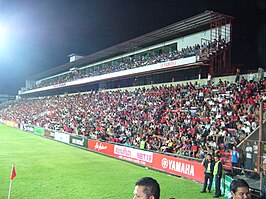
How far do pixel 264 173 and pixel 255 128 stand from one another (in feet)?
19.2

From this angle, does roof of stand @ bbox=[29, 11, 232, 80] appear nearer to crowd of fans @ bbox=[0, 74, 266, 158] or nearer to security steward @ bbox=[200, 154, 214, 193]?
crowd of fans @ bbox=[0, 74, 266, 158]

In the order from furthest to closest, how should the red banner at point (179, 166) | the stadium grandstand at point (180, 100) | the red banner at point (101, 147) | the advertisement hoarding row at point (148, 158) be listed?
1. the red banner at point (101, 147)
2. the stadium grandstand at point (180, 100)
3. the advertisement hoarding row at point (148, 158)
4. the red banner at point (179, 166)

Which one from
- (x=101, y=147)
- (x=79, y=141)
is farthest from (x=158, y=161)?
(x=79, y=141)

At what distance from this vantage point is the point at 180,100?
22219 millimetres

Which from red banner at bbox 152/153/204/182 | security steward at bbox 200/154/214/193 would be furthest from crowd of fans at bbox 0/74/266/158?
security steward at bbox 200/154/214/193

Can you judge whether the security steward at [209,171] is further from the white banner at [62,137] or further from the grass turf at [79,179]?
the white banner at [62,137]

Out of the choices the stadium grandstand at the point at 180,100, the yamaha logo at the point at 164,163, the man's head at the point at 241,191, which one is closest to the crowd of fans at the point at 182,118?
the stadium grandstand at the point at 180,100

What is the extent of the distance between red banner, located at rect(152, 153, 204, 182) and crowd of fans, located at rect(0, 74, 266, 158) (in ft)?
4.54

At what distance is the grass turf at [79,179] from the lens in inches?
415

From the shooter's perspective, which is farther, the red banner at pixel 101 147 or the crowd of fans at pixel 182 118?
the red banner at pixel 101 147

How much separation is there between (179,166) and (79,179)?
484cm

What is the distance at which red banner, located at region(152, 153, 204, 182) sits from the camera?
41.8ft

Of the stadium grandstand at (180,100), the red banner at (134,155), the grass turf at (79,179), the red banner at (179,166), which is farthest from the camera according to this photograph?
the red banner at (134,155)

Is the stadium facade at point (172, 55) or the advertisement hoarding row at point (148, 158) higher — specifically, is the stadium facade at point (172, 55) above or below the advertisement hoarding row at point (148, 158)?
above
